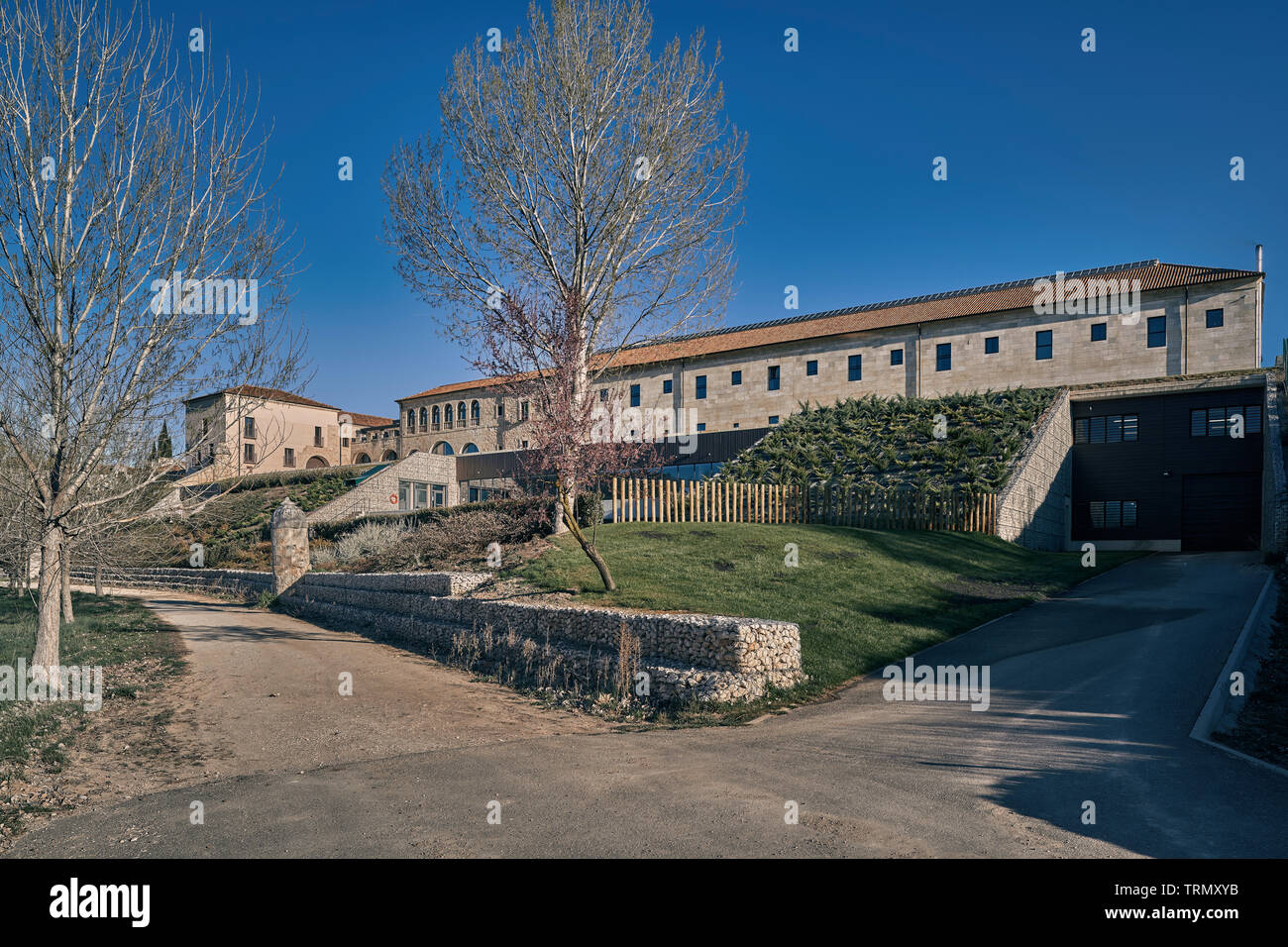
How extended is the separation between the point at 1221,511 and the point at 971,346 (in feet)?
55.0

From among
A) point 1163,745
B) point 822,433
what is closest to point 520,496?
point 1163,745

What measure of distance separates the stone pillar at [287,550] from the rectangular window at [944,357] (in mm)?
36308

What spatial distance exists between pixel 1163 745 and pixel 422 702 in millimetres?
8663

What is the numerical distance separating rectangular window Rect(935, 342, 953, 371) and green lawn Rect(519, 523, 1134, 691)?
25.8 meters

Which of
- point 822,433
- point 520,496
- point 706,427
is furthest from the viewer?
point 706,427

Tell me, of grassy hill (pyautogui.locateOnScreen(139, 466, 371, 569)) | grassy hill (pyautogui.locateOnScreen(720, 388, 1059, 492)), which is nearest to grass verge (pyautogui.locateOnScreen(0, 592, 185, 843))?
grassy hill (pyautogui.locateOnScreen(139, 466, 371, 569))

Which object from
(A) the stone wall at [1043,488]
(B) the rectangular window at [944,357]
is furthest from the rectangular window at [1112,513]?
(B) the rectangular window at [944,357]

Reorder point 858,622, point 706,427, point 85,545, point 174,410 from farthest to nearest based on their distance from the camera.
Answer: point 706,427 → point 858,622 → point 85,545 → point 174,410

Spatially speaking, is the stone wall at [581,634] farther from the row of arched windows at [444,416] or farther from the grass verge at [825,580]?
the row of arched windows at [444,416]

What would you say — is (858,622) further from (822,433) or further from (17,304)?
(822,433)

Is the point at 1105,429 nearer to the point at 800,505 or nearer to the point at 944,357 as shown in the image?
the point at 944,357

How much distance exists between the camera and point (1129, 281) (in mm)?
42281

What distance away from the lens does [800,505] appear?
82.8 ft

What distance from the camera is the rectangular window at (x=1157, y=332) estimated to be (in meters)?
39.9
